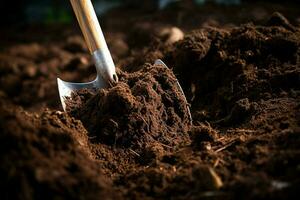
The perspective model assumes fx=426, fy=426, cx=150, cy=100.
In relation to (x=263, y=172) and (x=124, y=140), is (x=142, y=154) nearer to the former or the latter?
(x=124, y=140)

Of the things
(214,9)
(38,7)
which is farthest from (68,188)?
(38,7)

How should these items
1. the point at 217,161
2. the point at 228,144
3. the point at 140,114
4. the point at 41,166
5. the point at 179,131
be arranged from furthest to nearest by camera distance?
the point at 179,131
the point at 140,114
the point at 228,144
the point at 217,161
the point at 41,166

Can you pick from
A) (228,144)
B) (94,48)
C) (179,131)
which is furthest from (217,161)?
(94,48)

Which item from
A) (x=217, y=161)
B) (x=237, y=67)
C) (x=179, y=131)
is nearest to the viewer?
(x=217, y=161)

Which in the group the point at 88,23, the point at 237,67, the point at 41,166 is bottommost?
the point at 237,67

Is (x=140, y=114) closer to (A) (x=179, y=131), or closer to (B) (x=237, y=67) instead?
(A) (x=179, y=131)

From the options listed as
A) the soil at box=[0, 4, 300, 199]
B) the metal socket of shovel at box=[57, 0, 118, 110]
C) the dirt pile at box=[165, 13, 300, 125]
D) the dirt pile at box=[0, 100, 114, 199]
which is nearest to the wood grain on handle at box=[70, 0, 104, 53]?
the metal socket of shovel at box=[57, 0, 118, 110]

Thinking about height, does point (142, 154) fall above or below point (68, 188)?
below

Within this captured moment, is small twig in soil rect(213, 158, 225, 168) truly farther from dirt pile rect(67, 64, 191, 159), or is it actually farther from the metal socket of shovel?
the metal socket of shovel
